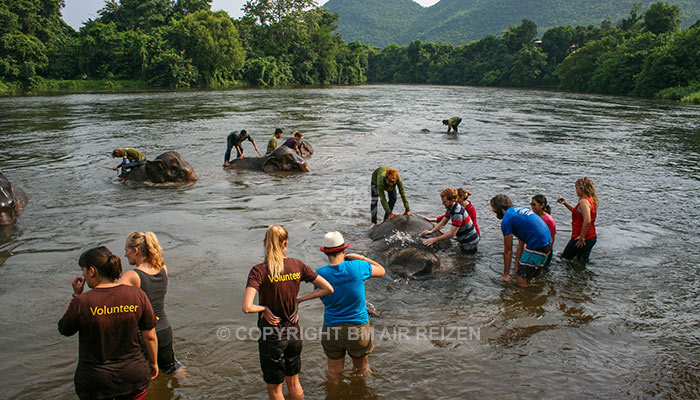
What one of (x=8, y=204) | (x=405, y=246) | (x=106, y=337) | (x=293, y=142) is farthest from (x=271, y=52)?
(x=106, y=337)

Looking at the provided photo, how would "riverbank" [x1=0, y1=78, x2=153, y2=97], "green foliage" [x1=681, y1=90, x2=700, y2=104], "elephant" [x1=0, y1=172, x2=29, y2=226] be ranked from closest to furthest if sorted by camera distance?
1. "elephant" [x1=0, y1=172, x2=29, y2=226]
2. "green foliage" [x1=681, y1=90, x2=700, y2=104]
3. "riverbank" [x1=0, y1=78, x2=153, y2=97]

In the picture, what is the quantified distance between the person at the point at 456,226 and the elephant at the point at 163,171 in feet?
25.6

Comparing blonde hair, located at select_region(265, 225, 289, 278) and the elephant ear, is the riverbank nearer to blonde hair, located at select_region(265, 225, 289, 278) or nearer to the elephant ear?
the elephant ear

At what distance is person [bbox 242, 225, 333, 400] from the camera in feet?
12.5

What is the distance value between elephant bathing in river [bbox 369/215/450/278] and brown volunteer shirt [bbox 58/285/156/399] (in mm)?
4333

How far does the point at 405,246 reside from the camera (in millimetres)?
7828

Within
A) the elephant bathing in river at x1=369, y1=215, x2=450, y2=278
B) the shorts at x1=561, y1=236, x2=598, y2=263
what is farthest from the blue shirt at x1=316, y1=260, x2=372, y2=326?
the shorts at x1=561, y1=236, x2=598, y2=263

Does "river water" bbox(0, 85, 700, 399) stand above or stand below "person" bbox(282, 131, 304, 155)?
below

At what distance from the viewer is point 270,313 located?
3848 millimetres

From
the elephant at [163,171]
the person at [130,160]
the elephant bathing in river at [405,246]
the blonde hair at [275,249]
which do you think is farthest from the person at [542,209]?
the person at [130,160]

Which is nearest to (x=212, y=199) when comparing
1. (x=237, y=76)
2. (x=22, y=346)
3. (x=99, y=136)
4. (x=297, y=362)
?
(x=22, y=346)

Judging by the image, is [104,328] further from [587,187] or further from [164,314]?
[587,187]

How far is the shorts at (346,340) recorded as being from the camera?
4258 mm

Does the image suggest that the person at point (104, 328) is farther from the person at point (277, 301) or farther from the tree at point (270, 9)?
the tree at point (270, 9)
